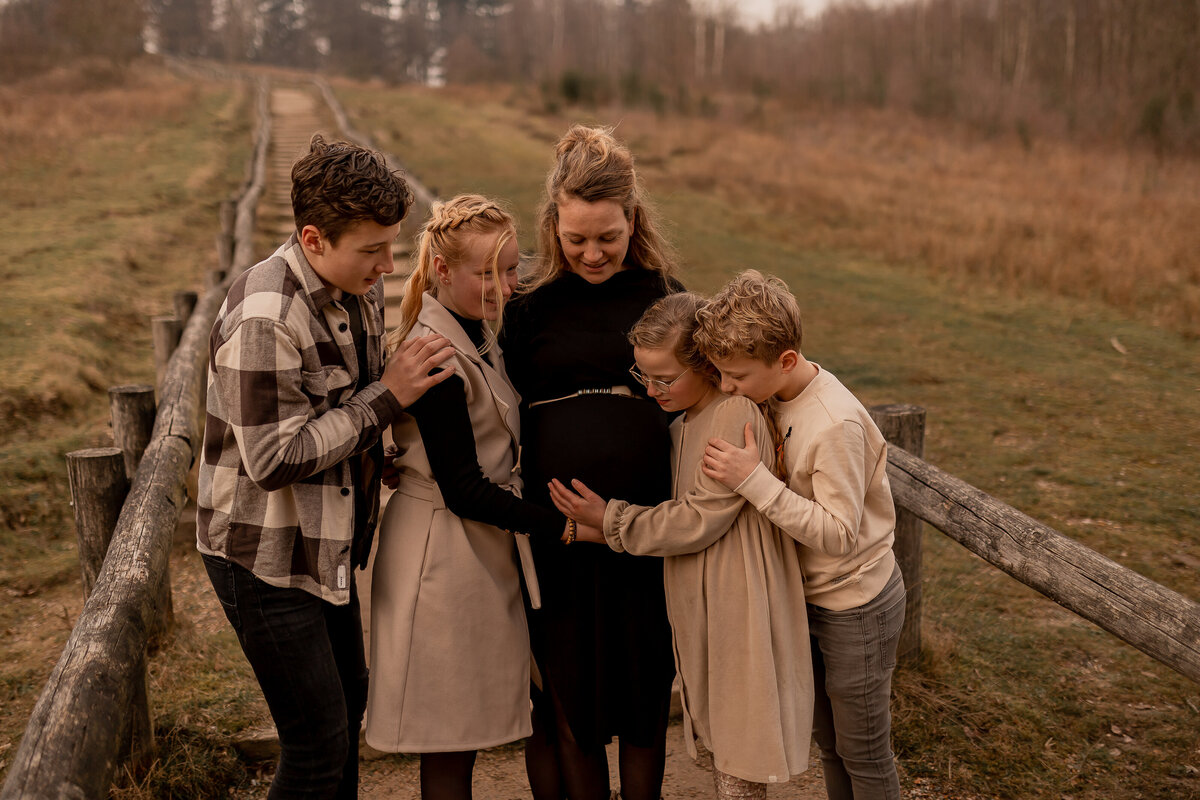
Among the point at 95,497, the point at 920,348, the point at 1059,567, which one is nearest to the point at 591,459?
the point at 1059,567

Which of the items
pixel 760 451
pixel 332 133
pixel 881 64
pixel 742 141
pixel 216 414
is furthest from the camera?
pixel 881 64

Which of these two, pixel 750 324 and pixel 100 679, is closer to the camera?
pixel 100 679

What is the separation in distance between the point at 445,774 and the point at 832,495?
119 cm

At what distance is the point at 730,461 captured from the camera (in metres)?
2.10

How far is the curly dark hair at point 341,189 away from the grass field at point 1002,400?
1910 mm

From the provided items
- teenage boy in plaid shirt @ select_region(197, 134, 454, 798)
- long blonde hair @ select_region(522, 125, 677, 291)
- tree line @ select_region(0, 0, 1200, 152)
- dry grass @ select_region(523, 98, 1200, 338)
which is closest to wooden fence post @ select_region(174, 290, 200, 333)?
long blonde hair @ select_region(522, 125, 677, 291)

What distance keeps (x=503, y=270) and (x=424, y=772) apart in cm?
127

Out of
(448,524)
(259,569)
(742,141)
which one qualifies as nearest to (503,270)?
(448,524)

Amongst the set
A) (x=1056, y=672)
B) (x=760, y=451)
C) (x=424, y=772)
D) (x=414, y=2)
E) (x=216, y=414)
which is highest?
(x=414, y=2)

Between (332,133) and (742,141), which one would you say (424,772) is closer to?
(332,133)

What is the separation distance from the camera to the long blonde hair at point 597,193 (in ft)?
7.89

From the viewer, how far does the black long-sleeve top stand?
210cm

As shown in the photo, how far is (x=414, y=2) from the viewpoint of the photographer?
63312 millimetres

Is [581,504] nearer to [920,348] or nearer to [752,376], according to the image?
[752,376]
